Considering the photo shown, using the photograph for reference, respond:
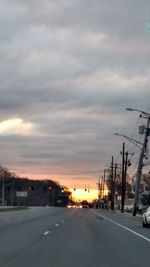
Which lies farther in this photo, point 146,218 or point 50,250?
point 146,218

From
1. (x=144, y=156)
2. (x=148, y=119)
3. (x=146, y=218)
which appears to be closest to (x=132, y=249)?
(x=146, y=218)

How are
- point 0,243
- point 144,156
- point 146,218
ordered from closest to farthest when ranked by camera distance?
point 0,243 < point 146,218 < point 144,156

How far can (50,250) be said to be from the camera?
20656 millimetres

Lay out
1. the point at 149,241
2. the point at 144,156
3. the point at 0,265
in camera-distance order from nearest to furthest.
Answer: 1. the point at 0,265
2. the point at 149,241
3. the point at 144,156

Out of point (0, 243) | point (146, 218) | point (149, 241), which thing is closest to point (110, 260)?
point (0, 243)

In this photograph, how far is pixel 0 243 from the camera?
918 inches

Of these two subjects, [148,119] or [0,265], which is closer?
[0,265]

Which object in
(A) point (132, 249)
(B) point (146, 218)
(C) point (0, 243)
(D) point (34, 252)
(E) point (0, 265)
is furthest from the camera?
(B) point (146, 218)

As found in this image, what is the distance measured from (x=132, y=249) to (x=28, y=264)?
22.0 ft

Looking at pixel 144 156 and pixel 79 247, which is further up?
pixel 144 156

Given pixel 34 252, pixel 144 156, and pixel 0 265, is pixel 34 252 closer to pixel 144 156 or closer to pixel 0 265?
pixel 0 265

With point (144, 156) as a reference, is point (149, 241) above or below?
below

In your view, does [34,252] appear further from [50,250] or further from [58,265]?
[58,265]

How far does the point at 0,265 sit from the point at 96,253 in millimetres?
4881
